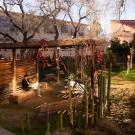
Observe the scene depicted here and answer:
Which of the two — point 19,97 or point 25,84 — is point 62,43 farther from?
point 25,84

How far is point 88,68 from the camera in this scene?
52.2 feet

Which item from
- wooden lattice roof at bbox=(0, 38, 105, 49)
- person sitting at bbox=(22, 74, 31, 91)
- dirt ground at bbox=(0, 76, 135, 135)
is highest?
wooden lattice roof at bbox=(0, 38, 105, 49)

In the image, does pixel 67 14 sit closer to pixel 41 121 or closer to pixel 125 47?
pixel 125 47

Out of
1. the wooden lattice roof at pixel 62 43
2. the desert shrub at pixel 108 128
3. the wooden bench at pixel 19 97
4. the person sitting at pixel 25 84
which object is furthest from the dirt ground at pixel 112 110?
the wooden lattice roof at pixel 62 43

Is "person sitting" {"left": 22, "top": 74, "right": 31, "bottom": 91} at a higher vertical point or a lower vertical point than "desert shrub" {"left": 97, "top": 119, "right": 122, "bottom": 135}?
higher

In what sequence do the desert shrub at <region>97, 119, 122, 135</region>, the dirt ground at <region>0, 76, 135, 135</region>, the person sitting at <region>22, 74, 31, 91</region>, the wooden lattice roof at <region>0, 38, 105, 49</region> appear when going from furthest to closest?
the person sitting at <region>22, 74, 31, 91</region>, the wooden lattice roof at <region>0, 38, 105, 49</region>, the dirt ground at <region>0, 76, 135, 135</region>, the desert shrub at <region>97, 119, 122, 135</region>

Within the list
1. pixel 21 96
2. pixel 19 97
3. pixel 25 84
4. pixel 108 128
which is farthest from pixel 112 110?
pixel 25 84

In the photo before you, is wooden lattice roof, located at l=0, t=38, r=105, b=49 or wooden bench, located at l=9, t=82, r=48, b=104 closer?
wooden lattice roof, located at l=0, t=38, r=105, b=49

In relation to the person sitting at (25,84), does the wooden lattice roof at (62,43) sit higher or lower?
higher

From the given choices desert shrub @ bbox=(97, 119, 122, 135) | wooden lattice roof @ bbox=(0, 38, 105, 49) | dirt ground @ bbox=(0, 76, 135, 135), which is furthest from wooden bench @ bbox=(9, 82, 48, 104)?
desert shrub @ bbox=(97, 119, 122, 135)

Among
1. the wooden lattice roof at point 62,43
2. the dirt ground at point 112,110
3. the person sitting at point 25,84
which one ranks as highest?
the wooden lattice roof at point 62,43

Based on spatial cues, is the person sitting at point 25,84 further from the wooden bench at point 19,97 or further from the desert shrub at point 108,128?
the desert shrub at point 108,128

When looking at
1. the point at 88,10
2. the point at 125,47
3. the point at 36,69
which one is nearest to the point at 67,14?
the point at 88,10

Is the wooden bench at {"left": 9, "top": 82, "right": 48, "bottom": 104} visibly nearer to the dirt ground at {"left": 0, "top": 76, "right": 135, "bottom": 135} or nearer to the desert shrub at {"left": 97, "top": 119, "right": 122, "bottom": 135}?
the dirt ground at {"left": 0, "top": 76, "right": 135, "bottom": 135}
